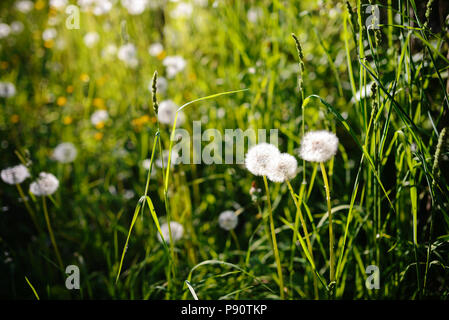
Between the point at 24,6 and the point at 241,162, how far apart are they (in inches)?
109

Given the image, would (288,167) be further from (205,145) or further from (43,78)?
(43,78)

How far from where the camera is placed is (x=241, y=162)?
1.25m

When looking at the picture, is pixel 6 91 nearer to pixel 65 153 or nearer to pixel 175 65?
pixel 65 153

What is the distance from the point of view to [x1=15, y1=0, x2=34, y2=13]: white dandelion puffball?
279 cm

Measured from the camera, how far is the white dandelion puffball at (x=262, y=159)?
724mm

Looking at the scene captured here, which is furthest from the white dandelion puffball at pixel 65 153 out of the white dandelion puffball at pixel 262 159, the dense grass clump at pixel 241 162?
the white dandelion puffball at pixel 262 159

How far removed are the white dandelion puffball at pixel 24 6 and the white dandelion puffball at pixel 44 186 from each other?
251cm

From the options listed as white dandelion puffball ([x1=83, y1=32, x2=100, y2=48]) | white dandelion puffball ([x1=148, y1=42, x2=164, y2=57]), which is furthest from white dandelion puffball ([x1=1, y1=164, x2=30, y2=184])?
white dandelion puffball ([x1=83, y1=32, x2=100, y2=48])

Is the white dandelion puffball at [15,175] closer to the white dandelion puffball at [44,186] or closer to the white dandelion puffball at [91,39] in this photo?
the white dandelion puffball at [44,186]

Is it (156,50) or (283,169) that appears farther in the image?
(156,50)

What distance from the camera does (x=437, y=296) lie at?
2.98 ft

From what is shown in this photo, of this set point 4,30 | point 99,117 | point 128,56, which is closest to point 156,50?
point 128,56

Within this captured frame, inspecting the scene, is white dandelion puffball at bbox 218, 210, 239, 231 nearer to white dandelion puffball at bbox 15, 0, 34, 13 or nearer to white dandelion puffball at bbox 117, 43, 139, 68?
white dandelion puffball at bbox 117, 43, 139, 68

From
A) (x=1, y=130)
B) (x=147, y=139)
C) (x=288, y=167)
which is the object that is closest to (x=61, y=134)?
(x=1, y=130)
